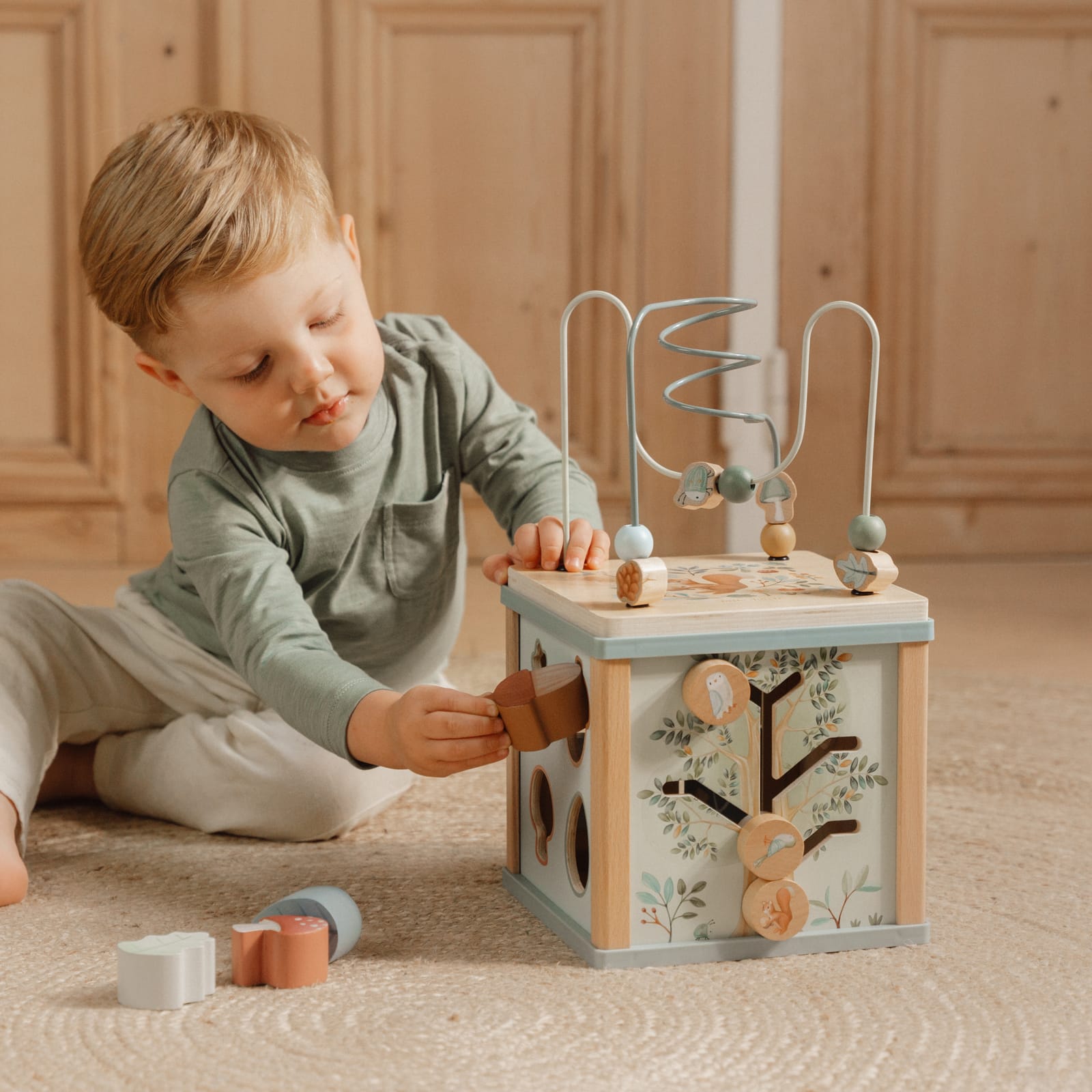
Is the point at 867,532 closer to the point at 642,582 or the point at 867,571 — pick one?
the point at 867,571

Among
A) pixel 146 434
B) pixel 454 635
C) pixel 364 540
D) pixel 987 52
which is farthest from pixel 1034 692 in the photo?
pixel 146 434

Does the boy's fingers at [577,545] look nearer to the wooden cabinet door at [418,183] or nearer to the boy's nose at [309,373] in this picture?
the boy's nose at [309,373]

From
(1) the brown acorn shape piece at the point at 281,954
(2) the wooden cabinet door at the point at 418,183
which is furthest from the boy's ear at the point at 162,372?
(2) the wooden cabinet door at the point at 418,183

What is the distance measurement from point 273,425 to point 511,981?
0.38 m

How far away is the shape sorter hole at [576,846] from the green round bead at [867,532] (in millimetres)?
206

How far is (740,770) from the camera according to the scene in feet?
2.50

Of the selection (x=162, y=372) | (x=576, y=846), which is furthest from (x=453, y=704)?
(x=162, y=372)

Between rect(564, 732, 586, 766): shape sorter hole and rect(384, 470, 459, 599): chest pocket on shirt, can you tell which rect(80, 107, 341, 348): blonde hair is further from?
rect(564, 732, 586, 766): shape sorter hole

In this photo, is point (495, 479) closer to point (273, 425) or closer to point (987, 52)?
point (273, 425)

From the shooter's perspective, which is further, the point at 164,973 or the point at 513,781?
the point at 513,781

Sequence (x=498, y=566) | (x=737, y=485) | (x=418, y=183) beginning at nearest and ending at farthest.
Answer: (x=737, y=485) < (x=498, y=566) < (x=418, y=183)

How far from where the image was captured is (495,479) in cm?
106

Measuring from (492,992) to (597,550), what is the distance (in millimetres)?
263

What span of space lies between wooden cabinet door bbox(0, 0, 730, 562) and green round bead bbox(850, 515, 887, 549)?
1.20 metres
